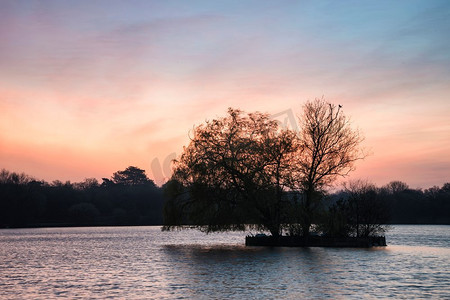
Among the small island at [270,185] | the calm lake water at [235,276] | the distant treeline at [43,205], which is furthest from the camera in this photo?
the distant treeline at [43,205]

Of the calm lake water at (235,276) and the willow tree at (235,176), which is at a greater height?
the willow tree at (235,176)

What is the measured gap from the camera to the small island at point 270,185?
203 ft

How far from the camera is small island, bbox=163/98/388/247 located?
203 ft

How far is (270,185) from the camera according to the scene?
62.4m

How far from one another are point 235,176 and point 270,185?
4219mm

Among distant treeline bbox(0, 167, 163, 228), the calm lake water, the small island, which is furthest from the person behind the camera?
distant treeline bbox(0, 167, 163, 228)

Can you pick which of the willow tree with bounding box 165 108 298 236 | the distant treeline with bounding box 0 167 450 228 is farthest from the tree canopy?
the distant treeline with bounding box 0 167 450 228

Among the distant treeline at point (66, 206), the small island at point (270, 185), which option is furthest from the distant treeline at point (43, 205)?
the small island at point (270, 185)

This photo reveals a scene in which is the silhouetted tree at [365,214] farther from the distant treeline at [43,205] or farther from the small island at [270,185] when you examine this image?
the distant treeline at [43,205]

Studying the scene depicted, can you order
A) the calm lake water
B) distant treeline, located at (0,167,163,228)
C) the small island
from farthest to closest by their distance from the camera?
1. distant treeline, located at (0,167,163,228)
2. the small island
3. the calm lake water

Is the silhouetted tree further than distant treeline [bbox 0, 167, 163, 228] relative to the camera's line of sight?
No

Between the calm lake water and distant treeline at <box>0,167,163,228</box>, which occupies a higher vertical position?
distant treeline at <box>0,167,163,228</box>

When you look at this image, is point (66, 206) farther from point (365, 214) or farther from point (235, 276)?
point (235, 276)

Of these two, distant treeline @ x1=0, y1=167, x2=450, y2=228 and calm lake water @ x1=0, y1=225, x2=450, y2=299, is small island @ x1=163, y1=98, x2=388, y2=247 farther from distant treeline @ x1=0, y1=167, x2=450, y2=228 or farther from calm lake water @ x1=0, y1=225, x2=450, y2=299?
distant treeline @ x1=0, y1=167, x2=450, y2=228
